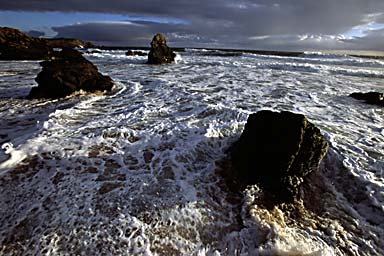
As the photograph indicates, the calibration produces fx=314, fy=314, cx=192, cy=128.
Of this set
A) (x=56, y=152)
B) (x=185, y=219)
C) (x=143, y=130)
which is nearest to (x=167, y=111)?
(x=143, y=130)

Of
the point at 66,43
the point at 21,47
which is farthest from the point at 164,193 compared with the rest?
the point at 66,43

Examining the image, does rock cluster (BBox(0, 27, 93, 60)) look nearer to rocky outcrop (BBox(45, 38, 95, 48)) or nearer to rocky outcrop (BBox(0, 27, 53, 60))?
rocky outcrop (BBox(0, 27, 53, 60))

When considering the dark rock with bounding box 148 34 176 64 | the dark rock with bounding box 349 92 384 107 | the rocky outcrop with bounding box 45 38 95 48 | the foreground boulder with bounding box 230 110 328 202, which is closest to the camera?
the foreground boulder with bounding box 230 110 328 202

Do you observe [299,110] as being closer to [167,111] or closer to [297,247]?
[167,111]

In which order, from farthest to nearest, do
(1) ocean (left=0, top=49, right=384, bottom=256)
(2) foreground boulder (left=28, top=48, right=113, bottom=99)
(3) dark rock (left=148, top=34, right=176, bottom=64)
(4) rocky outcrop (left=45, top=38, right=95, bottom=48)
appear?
(4) rocky outcrop (left=45, top=38, right=95, bottom=48) → (3) dark rock (left=148, top=34, right=176, bottom=64) → (2) foreground boulder (left=28, top=48, right=113, bottom=99) → (1) ocean (left=0, top=49, right=384, bottom=256)

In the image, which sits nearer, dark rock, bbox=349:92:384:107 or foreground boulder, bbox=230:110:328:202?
foreground boulder, bbox=230:110:328:202

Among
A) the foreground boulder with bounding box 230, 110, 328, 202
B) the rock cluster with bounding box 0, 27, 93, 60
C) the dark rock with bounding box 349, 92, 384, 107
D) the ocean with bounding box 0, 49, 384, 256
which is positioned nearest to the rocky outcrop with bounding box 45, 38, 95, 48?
the rock cluster with bounding box 0, 27, 93, 60

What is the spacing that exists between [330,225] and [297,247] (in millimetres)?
595

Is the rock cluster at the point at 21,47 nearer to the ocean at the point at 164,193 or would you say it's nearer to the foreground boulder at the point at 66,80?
the foreground boulder at the point at 66,80

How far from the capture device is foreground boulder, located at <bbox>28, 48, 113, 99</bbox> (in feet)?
26.8

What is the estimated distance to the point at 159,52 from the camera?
69.4 feet

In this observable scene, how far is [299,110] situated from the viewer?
716cm

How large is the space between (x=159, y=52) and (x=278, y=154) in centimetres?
1851

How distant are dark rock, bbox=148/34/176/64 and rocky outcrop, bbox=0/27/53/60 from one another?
9547 millimetres
